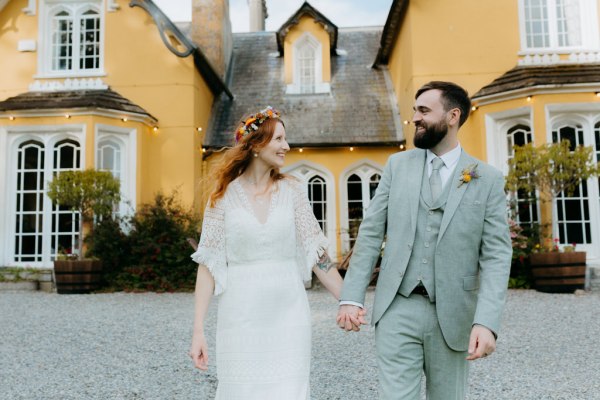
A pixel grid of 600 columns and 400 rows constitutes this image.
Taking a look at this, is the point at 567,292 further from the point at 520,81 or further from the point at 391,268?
the point at 391,268

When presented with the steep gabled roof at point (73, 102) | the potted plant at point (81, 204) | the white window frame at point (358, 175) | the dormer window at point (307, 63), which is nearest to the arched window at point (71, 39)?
the steep gabled roof at point (73, 102)

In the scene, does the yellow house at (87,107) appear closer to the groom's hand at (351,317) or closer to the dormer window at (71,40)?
the dormer window at (71,40)

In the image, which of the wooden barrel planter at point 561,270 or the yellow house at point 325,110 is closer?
the wooden barrel planter at point 561,270

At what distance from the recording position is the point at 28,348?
18.0 ft

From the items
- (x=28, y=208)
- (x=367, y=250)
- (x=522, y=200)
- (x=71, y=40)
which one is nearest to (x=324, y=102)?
(x=522, y=200)

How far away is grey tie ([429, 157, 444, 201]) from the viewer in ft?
7.70

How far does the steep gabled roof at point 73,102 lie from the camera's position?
10.9 m

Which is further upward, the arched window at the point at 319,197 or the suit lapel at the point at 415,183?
the arched window at the point at 319,197

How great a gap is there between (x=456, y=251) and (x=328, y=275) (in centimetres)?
71

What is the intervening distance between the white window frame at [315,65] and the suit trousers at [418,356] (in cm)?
1254

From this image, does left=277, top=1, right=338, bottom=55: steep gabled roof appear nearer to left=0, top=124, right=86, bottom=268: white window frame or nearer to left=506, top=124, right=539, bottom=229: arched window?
left=506, top=124, right=539, bottom=229: arched window

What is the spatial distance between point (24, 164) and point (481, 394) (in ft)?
35.9

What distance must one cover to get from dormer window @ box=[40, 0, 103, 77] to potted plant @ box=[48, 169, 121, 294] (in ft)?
12.0

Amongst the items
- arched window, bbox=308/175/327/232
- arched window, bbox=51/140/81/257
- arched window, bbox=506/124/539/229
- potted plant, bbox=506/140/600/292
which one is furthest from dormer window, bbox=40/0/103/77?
potted plant, bbox=506/140/600/292
